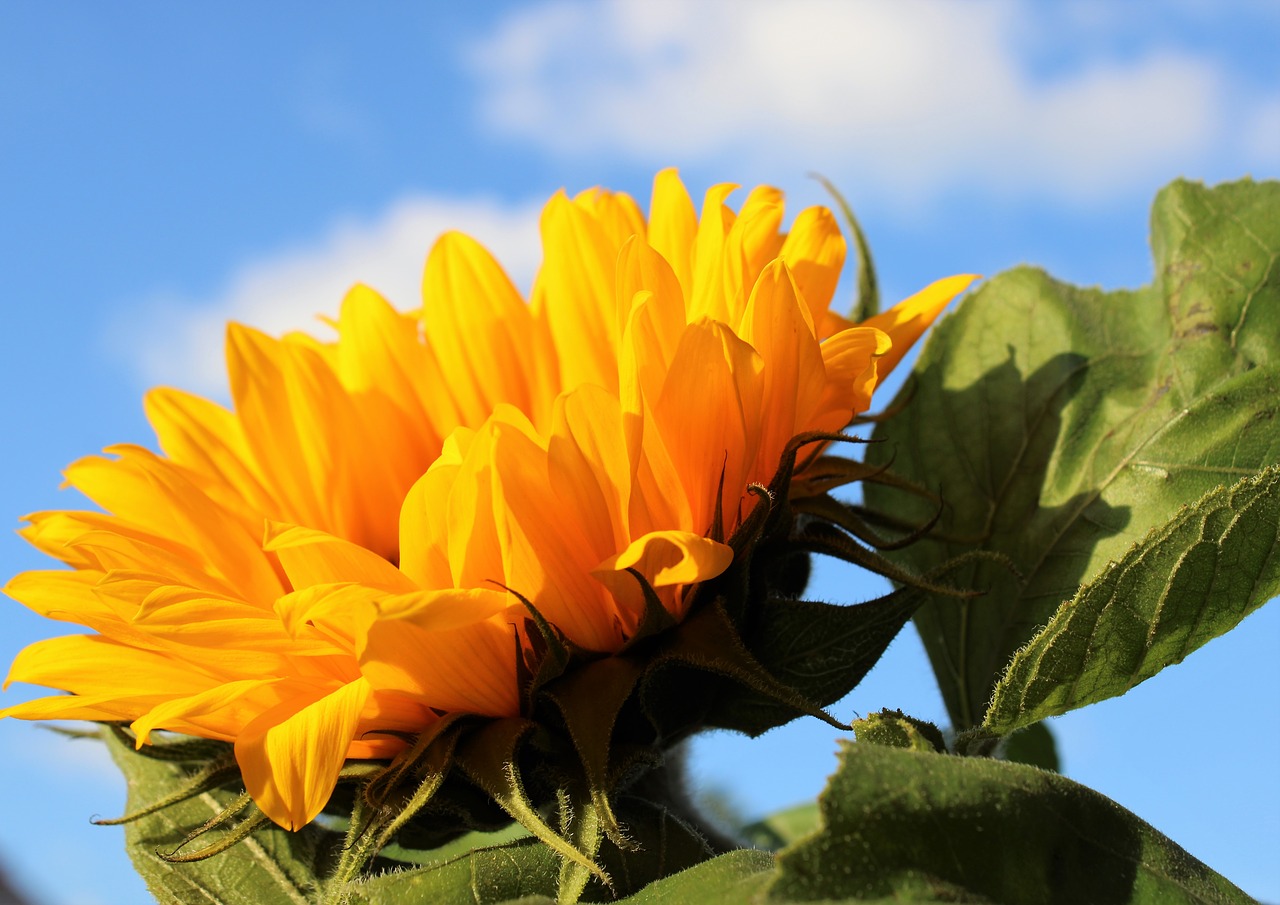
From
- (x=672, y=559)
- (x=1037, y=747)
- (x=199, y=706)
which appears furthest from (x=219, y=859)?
(x=1037, y=747)

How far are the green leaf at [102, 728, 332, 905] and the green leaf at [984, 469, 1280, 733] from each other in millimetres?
868

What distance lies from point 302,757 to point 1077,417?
3.88ft

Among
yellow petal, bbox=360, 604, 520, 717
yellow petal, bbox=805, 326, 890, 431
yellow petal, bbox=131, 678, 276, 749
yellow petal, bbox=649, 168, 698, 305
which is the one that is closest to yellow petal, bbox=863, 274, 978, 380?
yellow petal, bbox=805, 326, 890, 431

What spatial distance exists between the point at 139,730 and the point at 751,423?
72 cm

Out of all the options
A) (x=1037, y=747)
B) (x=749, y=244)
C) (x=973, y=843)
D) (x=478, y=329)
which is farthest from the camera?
(x=1037, y=747)

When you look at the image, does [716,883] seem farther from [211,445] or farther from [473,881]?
[211,445]

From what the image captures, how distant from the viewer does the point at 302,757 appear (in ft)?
4.32

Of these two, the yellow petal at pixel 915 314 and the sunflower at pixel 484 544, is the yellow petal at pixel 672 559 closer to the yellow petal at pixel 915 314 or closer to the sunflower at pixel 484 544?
the sunflower at pixel 484 544

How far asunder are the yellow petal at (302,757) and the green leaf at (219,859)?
0.31m

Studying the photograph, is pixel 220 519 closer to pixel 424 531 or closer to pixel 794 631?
pixel 424 531

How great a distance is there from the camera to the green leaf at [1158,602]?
4.24 ft

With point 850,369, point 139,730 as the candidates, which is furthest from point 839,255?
point 139,730

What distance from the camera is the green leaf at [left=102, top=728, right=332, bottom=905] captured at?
66.6 inches

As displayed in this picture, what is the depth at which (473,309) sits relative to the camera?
2027 millimetres
